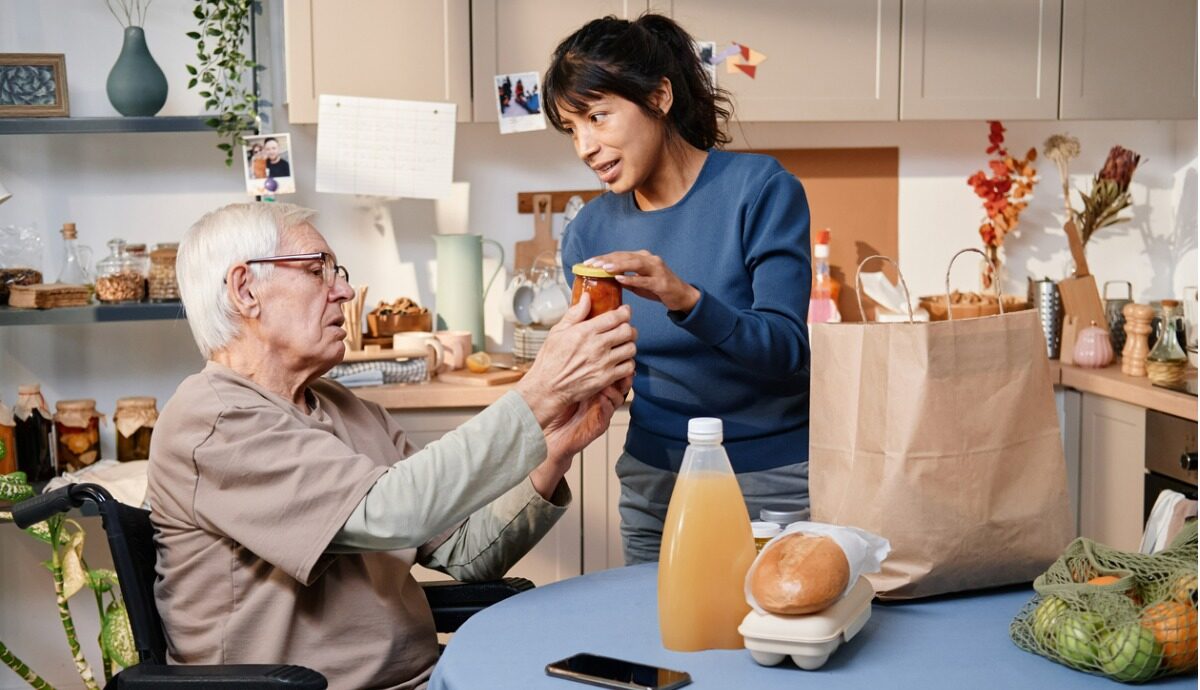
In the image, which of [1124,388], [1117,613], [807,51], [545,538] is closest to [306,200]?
[545,538]

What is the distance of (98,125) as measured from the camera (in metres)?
2.97

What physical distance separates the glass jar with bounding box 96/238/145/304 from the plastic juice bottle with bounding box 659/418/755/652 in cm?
205

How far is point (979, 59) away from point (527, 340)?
4.38ft

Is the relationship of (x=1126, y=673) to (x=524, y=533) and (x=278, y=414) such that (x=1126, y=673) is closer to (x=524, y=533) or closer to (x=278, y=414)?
(x=524, y=533)

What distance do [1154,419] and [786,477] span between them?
1433 mm

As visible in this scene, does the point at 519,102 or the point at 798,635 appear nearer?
the point at 798,635

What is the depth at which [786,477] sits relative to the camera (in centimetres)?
191

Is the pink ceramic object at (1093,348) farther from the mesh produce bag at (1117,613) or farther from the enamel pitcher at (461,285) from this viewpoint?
the mesh produce bag at (1117,613)

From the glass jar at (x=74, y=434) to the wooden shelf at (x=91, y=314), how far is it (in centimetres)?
21

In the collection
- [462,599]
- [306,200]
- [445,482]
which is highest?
[306,200]

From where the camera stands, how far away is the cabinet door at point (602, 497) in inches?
121

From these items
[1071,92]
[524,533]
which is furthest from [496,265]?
[524,533]

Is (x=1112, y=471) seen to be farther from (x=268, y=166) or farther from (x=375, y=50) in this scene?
(x=268, y=166)

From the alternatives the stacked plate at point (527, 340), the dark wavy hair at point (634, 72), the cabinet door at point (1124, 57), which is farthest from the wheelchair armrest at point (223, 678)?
the cabinet door at point (1124, 57)
